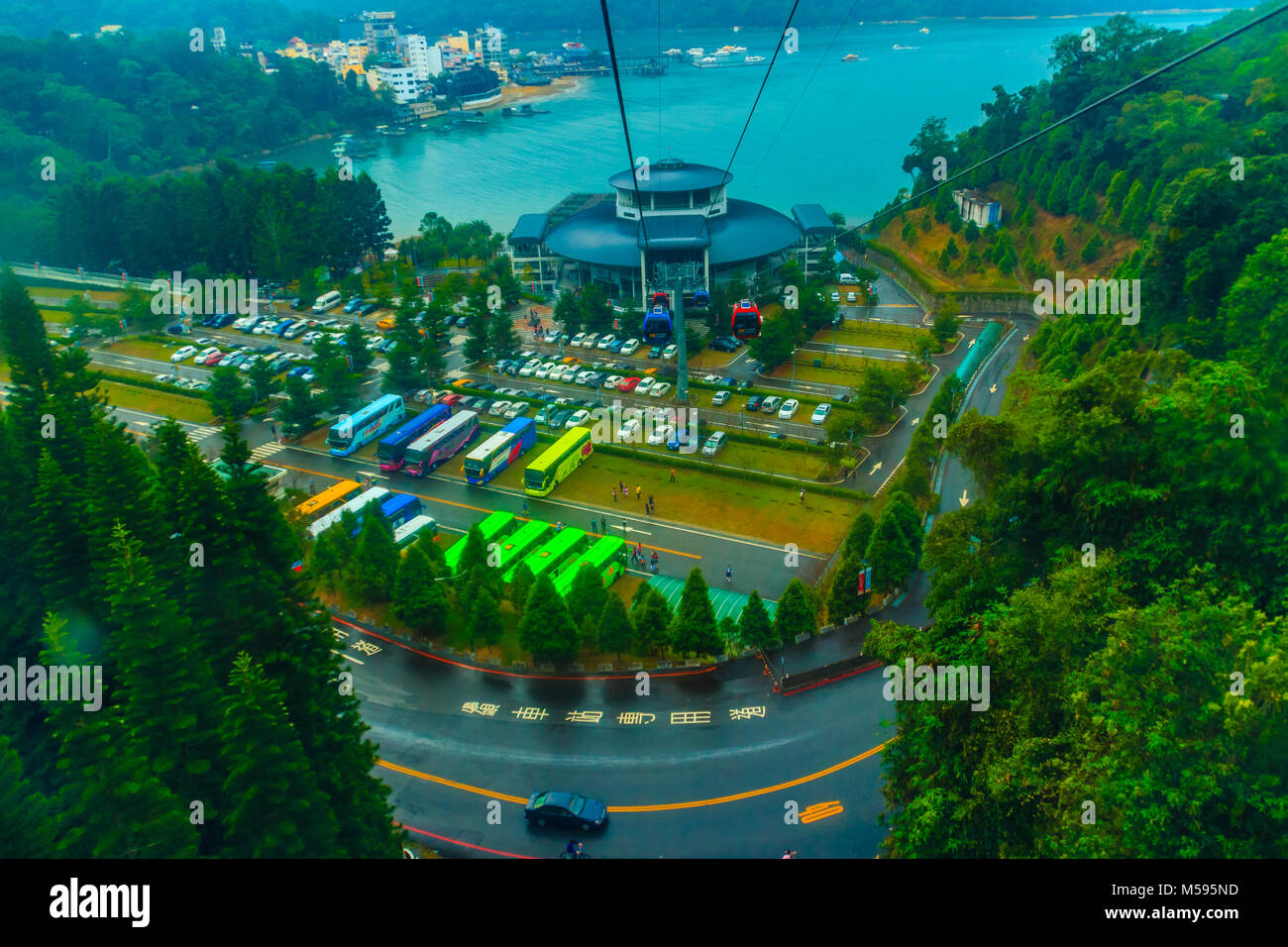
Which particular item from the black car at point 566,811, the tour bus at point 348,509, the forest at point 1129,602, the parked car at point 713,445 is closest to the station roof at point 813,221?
the parked car at point 713,445

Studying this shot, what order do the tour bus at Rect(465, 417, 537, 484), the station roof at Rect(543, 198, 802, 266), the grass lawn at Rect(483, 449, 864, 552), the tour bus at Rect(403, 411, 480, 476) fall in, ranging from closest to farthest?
the grass lawn at Rect(483, 449, 864, 552)
the tour bus at Rect(465, 417, 537, 484)
the tour bus at Rect(403, 411, 480, 476)
the station roof at Rect(543, 198, 802, 266)

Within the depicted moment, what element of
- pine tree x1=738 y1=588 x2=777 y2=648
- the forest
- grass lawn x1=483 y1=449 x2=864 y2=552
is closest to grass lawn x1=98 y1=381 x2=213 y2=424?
grass lawn x1=483 y1=449 x2=864 y2=552

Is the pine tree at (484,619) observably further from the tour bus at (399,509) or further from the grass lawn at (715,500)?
the grass lawn at (715,500)

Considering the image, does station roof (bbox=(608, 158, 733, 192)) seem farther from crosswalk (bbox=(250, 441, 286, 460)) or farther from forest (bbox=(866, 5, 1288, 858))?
forest (bbox=(866, 5, 1288, 858))

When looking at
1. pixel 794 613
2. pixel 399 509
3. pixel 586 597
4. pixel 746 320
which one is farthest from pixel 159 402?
pixel 794 613

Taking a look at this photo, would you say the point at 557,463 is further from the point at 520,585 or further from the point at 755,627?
the point at 755,627

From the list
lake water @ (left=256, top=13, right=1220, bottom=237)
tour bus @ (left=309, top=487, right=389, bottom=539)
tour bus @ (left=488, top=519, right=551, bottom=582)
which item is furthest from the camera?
lake water @ (left=256, top=13, right=1220, bottom=237)

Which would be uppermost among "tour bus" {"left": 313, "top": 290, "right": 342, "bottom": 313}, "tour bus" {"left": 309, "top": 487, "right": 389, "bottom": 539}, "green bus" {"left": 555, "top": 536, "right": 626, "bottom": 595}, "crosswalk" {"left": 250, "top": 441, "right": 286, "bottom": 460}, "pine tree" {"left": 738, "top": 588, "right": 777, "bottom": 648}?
"tour bus" {"left": 313, "top": 290, "right": 342, "bottom": 313}
